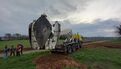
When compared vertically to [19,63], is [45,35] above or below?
above

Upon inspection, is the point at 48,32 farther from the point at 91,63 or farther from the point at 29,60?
the point at 91,63

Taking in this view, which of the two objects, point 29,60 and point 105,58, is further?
point 105,58

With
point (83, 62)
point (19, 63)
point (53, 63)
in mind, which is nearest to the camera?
point (53, 63)

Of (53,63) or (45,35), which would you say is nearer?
(53,63)

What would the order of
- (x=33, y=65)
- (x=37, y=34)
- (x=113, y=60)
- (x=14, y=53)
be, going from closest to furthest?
(x=33, y=65) → (x=37, y=34) → (x=113, y=60) → (x=14, y=53)

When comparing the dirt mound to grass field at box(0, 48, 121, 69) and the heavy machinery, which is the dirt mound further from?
the heavy machinery

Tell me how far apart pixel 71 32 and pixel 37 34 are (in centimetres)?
1025

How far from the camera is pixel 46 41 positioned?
33.2 m

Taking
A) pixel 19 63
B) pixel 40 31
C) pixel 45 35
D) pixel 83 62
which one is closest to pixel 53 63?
pixel 45 35

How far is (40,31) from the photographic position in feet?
106

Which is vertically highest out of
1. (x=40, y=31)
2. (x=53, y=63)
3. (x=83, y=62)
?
(x=40, y=31)

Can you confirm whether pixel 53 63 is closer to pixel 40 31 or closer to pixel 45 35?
pixel 45 35

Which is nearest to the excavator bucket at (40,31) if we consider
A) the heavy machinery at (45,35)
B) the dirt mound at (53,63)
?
the heavy machinery at (45,35)

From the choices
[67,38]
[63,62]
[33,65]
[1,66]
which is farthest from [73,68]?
[67,38]
